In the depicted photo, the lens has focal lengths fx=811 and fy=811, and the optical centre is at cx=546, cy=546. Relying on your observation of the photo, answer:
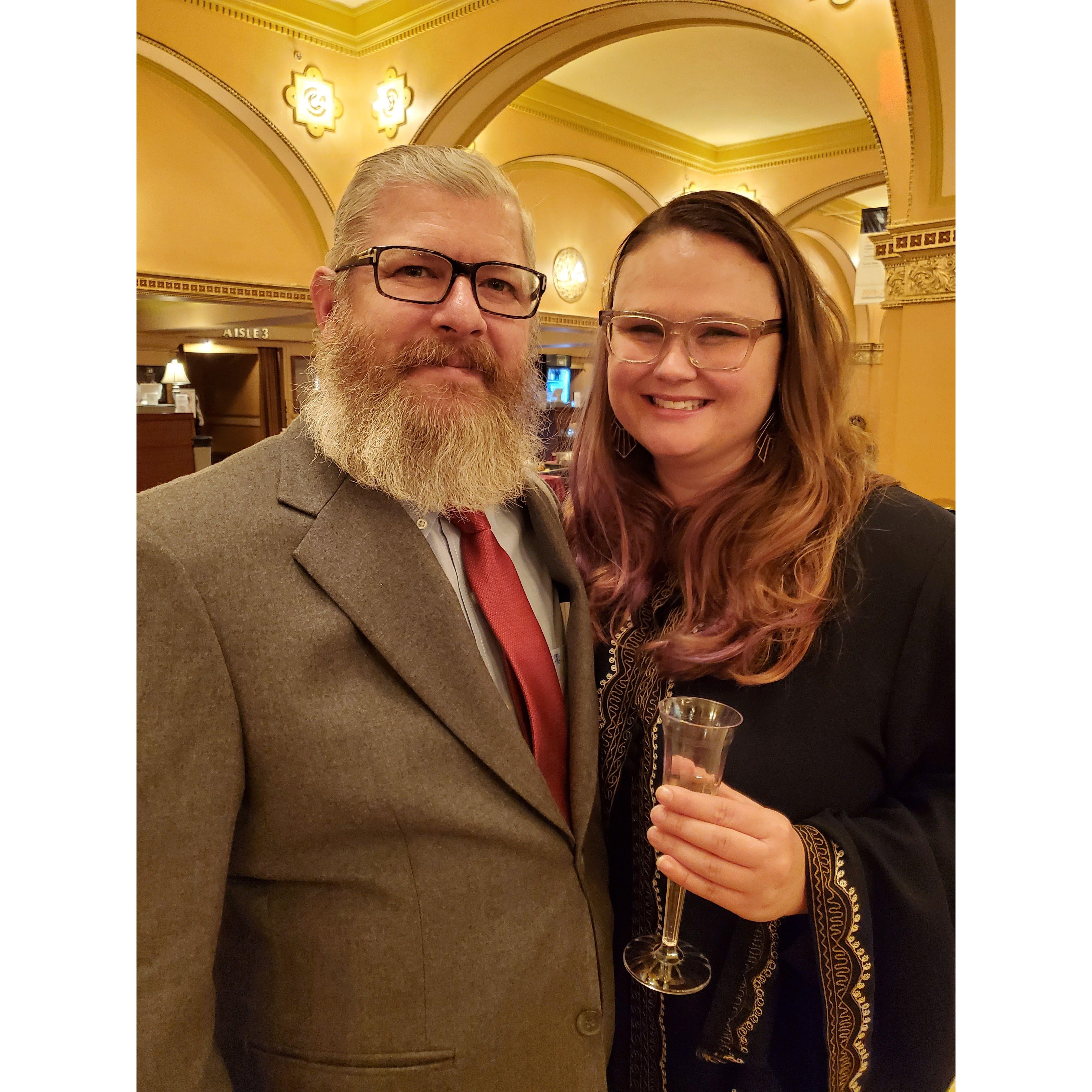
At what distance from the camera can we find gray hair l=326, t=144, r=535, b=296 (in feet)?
4.27

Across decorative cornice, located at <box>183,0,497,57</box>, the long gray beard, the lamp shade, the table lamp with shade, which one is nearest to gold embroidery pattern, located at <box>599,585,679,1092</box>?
the long gray beard

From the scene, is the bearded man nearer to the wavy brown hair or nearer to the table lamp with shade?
the wavy brown hair

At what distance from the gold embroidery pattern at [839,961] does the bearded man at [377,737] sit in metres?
0.34

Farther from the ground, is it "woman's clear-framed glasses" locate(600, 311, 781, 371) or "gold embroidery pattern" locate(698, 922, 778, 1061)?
"woman's clear-framed glasses" locate(600, 311, 781, 371)

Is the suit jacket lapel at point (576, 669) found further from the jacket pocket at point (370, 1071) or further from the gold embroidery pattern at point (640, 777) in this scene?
the jacket pocket at point (370, 1071)

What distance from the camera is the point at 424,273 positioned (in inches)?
51.4

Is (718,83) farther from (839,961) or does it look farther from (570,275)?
(839,961)

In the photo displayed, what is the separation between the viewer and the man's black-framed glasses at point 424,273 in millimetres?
1291

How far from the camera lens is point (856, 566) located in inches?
55.6

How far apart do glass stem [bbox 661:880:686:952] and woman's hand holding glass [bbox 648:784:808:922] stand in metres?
0.09

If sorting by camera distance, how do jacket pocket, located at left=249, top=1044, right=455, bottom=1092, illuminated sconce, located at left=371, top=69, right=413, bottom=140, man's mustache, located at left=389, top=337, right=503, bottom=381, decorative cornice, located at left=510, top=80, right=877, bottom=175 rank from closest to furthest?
jacket pocket, located at left=249, top=1044, right=455, bottom=1092 → man's mustache, located at left=389, top=337, right=503, bottom=381 → illuminated sconce, located at left=371, top=69, right=413, bottom=140 → decorative cornice, located at left=510, top=80, right=877, bottom=175
